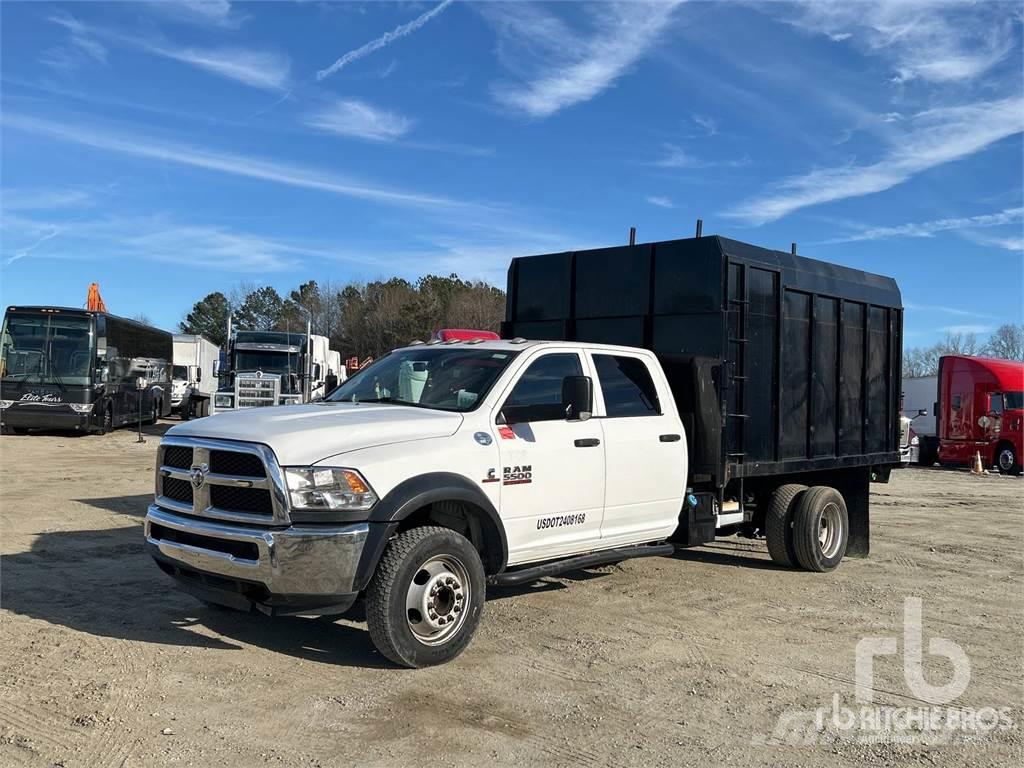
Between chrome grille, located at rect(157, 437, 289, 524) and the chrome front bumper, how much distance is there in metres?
0.11

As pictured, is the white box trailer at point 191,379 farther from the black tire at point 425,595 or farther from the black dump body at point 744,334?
the black tire at point 425,595

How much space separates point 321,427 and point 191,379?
34.5 meters

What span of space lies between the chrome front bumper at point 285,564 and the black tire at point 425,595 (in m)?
0.23

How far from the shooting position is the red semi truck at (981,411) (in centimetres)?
2602

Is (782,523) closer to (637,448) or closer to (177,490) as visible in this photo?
(637,448)

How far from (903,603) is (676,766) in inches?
172

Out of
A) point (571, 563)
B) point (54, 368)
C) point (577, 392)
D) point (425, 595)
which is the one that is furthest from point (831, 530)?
point (54, 368)

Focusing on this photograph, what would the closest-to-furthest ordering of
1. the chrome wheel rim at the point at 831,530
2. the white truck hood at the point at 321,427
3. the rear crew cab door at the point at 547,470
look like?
the white truck hood at the point at 321,427 < the rear crew cab door at the point at 547,470 < the chrome wheel rim at the point at 831,530

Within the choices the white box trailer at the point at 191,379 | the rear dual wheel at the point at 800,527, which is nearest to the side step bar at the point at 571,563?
the rear dual wheel at the point at 800,527

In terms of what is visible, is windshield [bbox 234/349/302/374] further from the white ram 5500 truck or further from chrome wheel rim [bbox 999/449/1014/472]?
chrome wheel rim [bbox 999/449/1014/472]

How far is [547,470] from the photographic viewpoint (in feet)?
20.1

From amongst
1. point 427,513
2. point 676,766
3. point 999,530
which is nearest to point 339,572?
point 427,513

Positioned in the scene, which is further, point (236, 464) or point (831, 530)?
point (831, 530)

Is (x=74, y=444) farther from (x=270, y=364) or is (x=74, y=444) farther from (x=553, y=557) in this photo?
(x=553, y=557)
